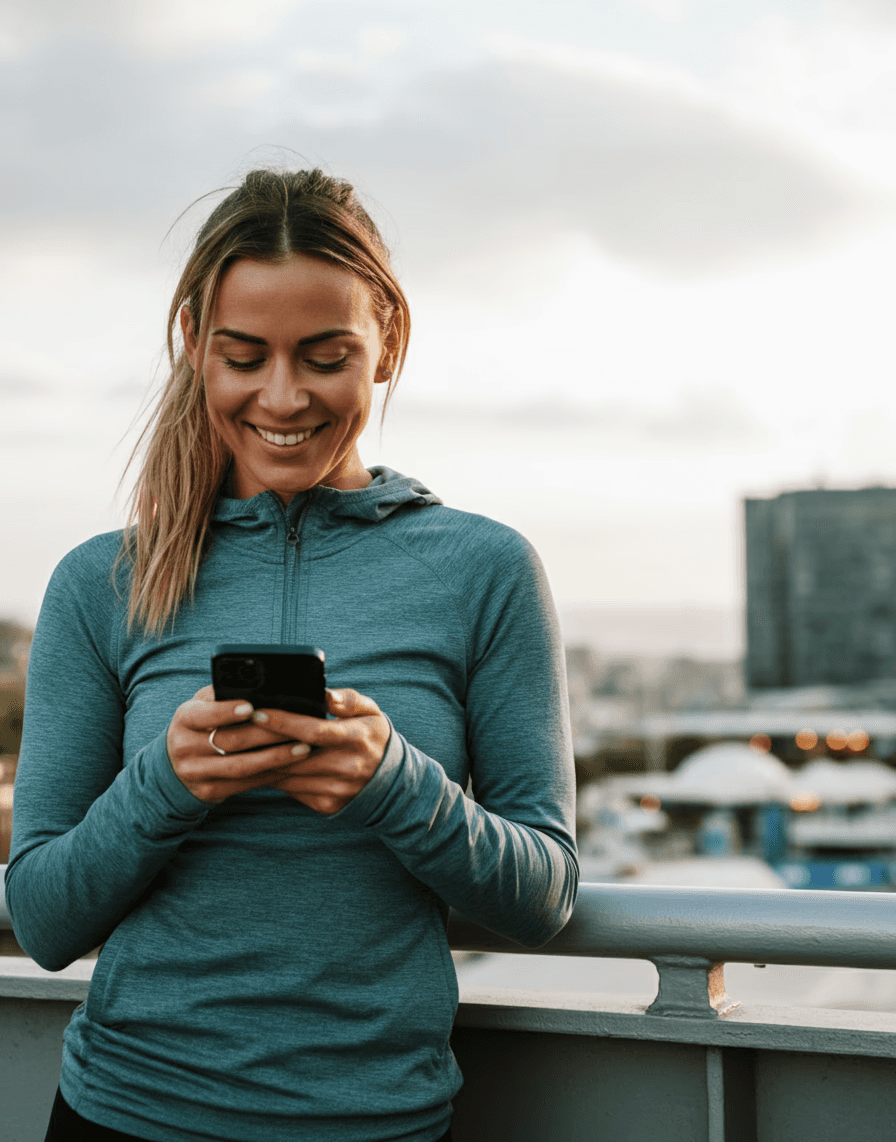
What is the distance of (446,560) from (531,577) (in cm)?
11

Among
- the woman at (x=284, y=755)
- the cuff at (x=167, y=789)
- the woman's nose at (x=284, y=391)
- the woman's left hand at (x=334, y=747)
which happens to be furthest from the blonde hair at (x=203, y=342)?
the woman's left hand at (x=334, y=747)

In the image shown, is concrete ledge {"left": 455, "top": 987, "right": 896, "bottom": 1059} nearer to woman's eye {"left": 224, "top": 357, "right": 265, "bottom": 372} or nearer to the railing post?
the railing post

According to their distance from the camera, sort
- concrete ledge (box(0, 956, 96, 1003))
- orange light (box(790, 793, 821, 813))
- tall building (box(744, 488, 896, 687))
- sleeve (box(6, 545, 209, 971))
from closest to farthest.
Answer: sleeve (box(6, 545, 209, 971)) < concrete ledge (box(0, 956, 96, 1003)) < orange light (box(790, 793, 821, 813)) < tall building (box(744, 488, 896, 687))

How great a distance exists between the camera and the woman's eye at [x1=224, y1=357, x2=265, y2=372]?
1.51 m

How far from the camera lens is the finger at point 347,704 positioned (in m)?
1.22

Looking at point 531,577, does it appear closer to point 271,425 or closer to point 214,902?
point 271,425

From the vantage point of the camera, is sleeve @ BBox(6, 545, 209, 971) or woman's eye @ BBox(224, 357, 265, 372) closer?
sleeve @ BBox(6, 545, 209, 971)

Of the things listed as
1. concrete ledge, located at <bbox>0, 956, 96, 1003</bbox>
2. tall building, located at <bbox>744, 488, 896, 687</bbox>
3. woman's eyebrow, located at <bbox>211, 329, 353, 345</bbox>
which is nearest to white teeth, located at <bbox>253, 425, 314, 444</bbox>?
woman's eyebrow, located at <bbox>211, 329, 353, 345</bbox>

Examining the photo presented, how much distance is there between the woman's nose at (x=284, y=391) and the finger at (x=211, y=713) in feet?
1.39

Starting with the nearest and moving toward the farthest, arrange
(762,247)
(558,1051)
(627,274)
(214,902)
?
(214,902) < (558,1051) < (762,247) < (627,274)

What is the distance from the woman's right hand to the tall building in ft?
270

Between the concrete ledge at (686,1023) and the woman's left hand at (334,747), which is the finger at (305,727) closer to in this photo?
the woman's left hand at (334,747)

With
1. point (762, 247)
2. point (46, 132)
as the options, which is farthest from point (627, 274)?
point (46, 132)

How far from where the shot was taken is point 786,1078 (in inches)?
69.4
